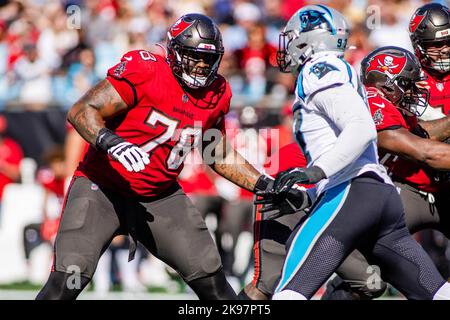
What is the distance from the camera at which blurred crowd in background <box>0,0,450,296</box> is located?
863 centimetres

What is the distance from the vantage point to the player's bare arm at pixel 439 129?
5.08 metres

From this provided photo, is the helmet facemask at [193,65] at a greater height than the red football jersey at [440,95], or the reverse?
the helmet facemask at [193,65]

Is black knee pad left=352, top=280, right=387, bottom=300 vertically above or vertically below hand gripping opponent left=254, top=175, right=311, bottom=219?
below

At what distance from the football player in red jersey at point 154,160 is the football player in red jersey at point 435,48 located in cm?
130

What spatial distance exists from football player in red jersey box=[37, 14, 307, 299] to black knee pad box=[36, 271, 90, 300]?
4.2 inches

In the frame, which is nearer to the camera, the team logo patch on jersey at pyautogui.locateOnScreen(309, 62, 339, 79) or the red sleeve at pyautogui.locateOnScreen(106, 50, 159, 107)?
the team logo patch on jersey at pyautogui.locateOnScreen(309, 62, 339, 79)

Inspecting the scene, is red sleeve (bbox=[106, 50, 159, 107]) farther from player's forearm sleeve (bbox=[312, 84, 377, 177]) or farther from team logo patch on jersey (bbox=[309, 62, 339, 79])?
player's forearm sleeve (bbox=[312, 84, 377, 177])

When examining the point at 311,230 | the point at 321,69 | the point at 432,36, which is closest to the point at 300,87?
the point at 321,69

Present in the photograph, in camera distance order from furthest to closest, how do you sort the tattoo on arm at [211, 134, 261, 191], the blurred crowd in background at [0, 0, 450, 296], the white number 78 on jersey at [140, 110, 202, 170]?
the blurred crowd in background at [0, 0, 450, 296] → the tattoo on arm at [211, 134, 261, 191] → the white number 78 on jersey at [140, 110, 202, 170]

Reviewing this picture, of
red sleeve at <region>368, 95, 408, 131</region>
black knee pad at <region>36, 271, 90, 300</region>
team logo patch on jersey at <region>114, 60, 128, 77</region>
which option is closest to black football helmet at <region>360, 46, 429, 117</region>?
red sleeve at <region>368, 95, 408, 131</region>

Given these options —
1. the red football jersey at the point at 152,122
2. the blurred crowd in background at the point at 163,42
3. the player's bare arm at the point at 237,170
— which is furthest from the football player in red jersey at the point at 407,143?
the blurred crowd in background at the point at 163,42

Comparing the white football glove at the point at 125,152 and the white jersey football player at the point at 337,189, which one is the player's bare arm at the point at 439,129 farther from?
the white football glove at the point at 125,152

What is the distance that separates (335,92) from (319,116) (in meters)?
0.19

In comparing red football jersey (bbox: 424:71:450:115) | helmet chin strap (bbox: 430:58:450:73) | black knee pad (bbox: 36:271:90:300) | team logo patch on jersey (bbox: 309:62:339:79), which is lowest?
black knee pad (bbox: 36:271:90:300)
